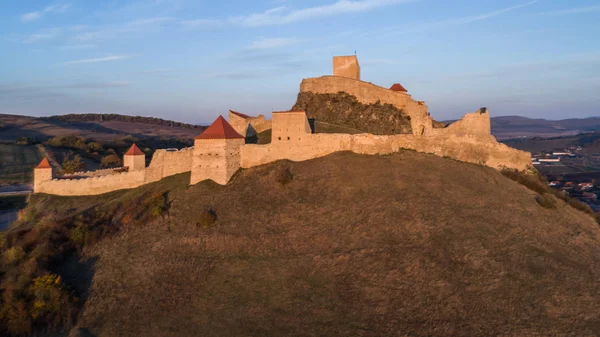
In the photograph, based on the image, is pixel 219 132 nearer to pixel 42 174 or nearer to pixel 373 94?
pixel 373 94

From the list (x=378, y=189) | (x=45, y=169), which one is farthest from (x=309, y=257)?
(x=45, y=169)

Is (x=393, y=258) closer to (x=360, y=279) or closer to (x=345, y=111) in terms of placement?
(x=360, y=279)

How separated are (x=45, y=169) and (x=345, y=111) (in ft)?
70.5

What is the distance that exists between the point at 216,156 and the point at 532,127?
7239 inches

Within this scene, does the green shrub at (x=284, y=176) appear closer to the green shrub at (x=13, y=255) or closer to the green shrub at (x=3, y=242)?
the green shrub at (x=13, y=255)

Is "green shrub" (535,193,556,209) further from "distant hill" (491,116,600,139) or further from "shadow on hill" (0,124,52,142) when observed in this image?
"distant hill" (491,116,600,139)

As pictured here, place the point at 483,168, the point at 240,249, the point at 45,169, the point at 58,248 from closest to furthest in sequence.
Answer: the point at 240,249 → the point at 58,248 → the point at 483,168 → the point at 45,169

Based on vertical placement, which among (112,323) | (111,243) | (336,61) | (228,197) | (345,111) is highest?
A: (336,61)

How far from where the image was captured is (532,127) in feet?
579

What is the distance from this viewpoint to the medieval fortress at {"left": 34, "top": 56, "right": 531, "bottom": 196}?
23.1m

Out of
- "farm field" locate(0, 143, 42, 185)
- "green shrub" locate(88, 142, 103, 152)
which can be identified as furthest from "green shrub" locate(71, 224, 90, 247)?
"green shrub" locate(88, 142, 103, 152)

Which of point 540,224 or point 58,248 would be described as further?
point 58,248

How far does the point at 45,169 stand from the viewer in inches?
1188

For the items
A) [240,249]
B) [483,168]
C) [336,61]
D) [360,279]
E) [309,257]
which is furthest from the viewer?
[336,61]
